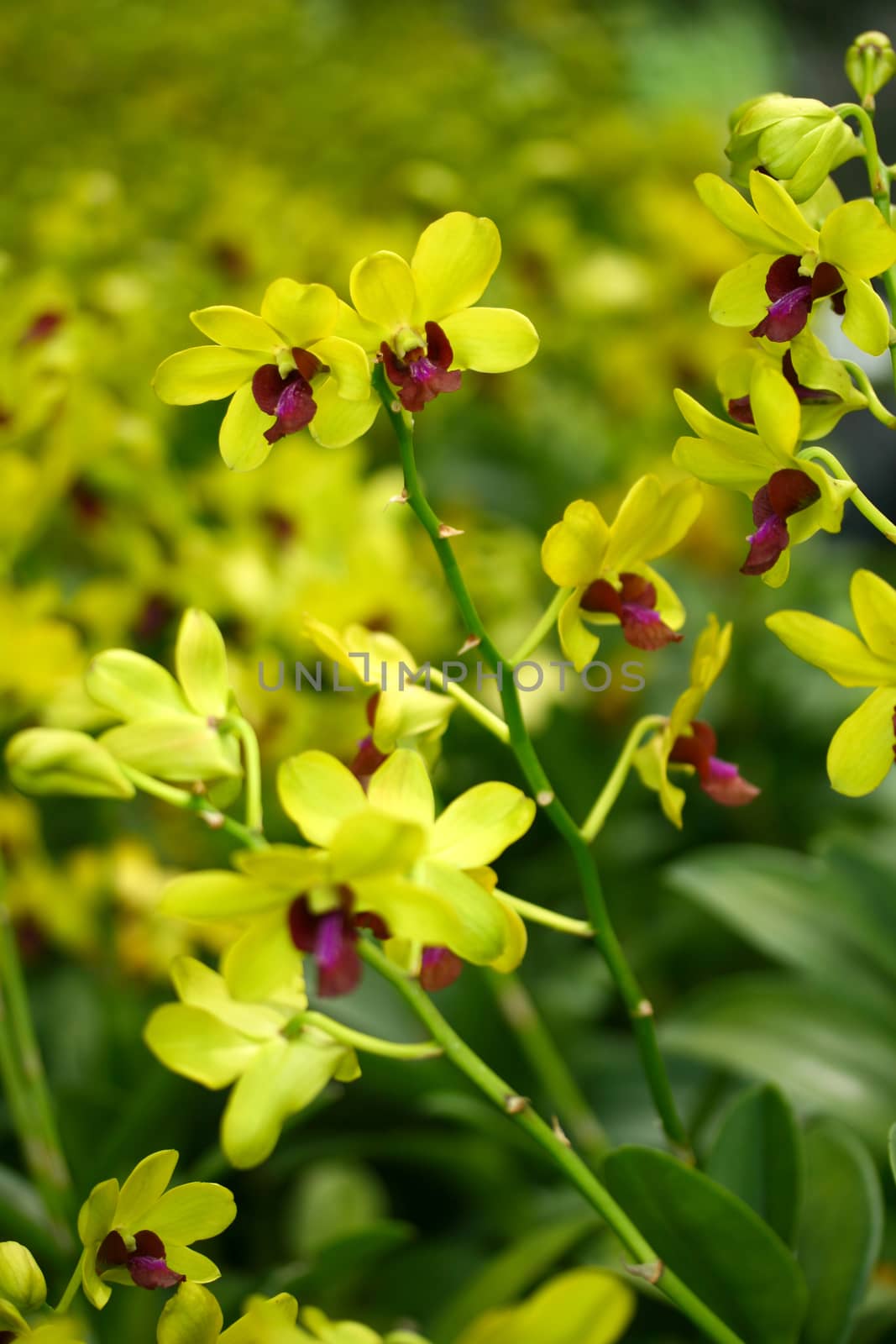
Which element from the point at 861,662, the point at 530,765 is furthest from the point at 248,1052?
the point at 861,662

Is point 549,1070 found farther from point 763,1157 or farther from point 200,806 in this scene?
point 200,806

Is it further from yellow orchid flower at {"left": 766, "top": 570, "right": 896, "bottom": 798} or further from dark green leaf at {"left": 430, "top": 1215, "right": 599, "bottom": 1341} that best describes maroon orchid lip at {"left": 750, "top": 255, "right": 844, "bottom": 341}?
dark green leaf at {"left": 430, "top": 1215, "right": 599, "bottom": 1341}

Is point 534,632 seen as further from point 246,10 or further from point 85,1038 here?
point 246,10

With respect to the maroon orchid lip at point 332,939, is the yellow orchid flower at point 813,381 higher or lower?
higher

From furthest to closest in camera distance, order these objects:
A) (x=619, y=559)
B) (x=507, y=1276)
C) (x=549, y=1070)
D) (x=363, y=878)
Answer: (x=549, y=1070)
(x=507, y=1276)
(x=619, y=559)
(x=363, y=878)

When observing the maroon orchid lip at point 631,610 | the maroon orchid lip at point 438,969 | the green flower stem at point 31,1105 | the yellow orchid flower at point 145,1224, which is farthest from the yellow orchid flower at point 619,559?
the green flower stem at point 31,1105

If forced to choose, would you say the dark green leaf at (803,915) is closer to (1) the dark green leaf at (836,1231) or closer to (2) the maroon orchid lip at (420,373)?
(1) the dark green leaf at (836,1231)
